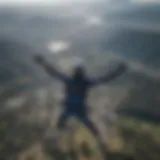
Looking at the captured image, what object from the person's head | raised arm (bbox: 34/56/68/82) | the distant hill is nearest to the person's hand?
raised arm (bbox: 34/56/68/82)

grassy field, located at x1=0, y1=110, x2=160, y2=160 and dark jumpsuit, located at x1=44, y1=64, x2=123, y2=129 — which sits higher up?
dark jumpsuit, located at x1=44, y1=64, x2=123, y2=129

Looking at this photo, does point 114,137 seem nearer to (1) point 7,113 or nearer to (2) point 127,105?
(2) point 127,105

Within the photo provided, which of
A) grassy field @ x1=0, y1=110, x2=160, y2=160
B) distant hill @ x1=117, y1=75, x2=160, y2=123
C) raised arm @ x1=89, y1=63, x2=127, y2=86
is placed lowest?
grassy field @ x1=0, y1=110, x2=160, y2=160

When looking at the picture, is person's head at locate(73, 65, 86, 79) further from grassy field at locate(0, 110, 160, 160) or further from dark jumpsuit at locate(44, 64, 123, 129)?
grassy field at locate(0, 110, 160, 160)

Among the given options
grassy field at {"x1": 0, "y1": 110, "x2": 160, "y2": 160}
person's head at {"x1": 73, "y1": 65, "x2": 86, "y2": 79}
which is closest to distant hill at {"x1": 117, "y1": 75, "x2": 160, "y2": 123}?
grassy field at {"x1": 0, "y1": 110, "x2": 160, "y2": 160}

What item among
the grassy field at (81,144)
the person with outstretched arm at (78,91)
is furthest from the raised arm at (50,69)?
the grassy field at (81,144)

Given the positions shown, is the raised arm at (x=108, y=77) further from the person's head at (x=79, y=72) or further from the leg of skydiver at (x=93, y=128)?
the leg of skydiver at (x=93, y=128)

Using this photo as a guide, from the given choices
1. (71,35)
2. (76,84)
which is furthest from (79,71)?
(71,35)

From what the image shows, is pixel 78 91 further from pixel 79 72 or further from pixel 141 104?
pixel 141 104
